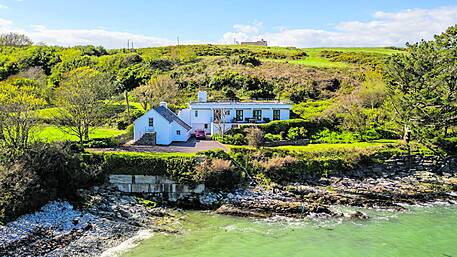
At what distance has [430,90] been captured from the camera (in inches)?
1512

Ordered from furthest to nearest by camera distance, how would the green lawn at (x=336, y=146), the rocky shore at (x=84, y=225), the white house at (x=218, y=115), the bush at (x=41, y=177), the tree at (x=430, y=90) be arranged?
1. the white house at (x=218, y=115)
2. the tree at (x=430, y=90)
3. the green lawn at (x=336, y=146)
4. the bush at (x=41, y=177)
5. the rocky shore at (x=84, y=225)

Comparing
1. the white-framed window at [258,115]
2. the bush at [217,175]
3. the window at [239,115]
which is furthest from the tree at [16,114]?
the white-framed window at [258,115]

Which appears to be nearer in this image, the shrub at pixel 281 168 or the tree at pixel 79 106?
the shrub at pixel 281 168

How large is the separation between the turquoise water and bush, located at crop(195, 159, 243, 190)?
3.39 metres

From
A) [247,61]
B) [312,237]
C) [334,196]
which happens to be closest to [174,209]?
[312,237]

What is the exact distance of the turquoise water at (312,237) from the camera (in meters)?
22.0

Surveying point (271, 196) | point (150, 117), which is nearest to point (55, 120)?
point (150, 117)

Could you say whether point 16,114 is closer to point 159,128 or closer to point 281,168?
point 159,128

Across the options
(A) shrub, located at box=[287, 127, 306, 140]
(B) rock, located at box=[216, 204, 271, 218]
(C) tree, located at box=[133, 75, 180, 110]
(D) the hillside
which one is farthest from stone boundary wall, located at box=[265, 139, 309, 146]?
(C) tree, located at box=[133, 75, 180, 110]

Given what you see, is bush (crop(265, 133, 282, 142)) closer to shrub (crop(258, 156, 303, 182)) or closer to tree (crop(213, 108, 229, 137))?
tree (crop(213, 108, 229, 137))

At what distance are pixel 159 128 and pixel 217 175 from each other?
10199mm

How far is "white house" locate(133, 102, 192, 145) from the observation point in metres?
38.0

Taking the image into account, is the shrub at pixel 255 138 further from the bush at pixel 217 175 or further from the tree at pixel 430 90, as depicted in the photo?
the tree at pixel 430 90

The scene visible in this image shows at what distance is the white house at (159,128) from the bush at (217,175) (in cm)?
828
